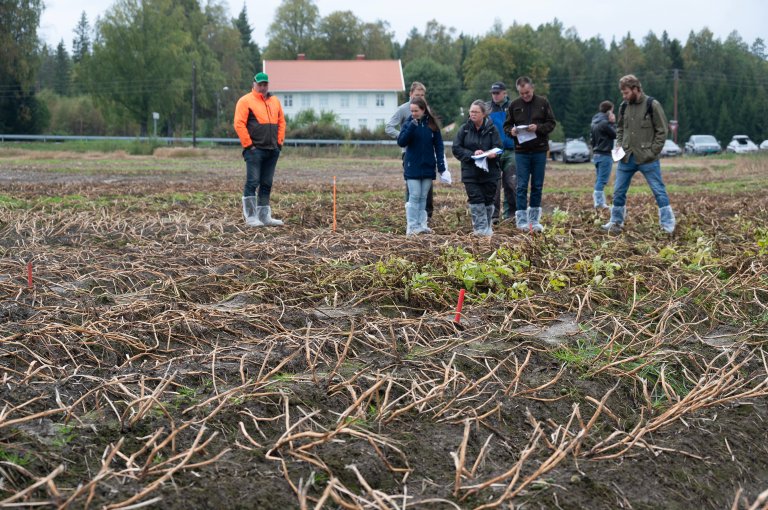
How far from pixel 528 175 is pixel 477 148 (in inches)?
39.3

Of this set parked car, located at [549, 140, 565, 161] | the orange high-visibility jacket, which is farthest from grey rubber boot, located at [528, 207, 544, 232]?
parked car, located at [549, 140, 565, 161]

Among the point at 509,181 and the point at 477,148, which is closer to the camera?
the point at 477,148

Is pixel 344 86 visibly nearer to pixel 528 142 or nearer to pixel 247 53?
pixel 247 53

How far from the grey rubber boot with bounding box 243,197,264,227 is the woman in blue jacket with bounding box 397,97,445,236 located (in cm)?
187

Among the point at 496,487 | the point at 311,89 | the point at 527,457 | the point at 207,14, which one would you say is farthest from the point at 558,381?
the point at 207,14

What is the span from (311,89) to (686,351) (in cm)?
8446

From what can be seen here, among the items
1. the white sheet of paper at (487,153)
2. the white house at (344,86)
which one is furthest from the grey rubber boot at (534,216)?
the white house at (344,86)

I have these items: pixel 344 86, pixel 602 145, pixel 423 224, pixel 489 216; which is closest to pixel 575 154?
pixel 602 145

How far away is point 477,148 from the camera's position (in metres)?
9.66

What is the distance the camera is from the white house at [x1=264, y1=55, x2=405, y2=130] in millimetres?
87500

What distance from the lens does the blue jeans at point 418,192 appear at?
381 inches

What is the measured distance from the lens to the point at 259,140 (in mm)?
10625

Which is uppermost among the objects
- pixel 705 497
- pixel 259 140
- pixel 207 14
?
pixel 207 14

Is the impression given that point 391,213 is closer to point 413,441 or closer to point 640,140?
point 640,140
